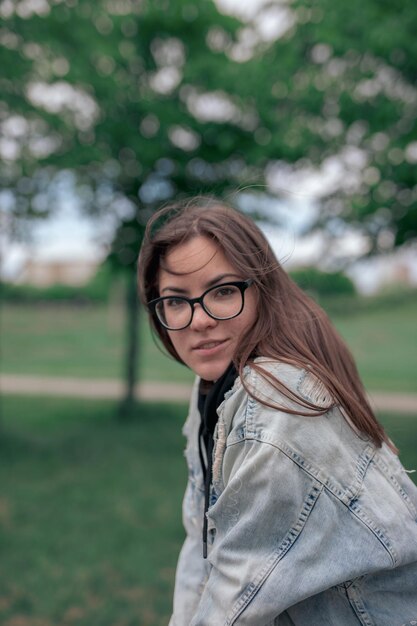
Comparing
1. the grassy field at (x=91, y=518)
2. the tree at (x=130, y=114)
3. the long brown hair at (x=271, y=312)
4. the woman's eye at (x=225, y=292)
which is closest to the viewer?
the long brown hair at (x=271, y=312)

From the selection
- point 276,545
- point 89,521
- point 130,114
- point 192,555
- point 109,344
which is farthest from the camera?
point 109,344

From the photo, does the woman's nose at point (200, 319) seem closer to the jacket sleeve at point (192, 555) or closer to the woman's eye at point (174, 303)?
the woman's eye at point (174, 303)

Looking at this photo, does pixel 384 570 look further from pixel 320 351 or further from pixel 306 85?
pixel 306 85

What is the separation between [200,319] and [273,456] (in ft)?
1.32

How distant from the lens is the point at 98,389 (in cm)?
1359

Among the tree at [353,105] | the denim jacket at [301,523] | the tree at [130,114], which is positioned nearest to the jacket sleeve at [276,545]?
the denim jacket at [301,523]

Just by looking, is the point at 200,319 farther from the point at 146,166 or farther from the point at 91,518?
the point at 146,166

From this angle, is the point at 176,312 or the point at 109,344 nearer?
the point at 176,312

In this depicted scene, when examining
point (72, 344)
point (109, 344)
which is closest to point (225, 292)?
point (72, 344)

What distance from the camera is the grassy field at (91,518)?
13.1 ft

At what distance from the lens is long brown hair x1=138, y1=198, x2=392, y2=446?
1.34m

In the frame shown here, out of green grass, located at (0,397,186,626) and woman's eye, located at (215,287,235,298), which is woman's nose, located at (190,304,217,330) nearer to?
woman's eye, located at (215,287,235,298)

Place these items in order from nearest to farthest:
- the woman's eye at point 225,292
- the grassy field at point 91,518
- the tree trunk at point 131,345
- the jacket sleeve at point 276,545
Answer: the jacket sleeve at point 276,545, the woman's eye at point 225,292, the grassy field at point 91,518, the tree trunk at point 131,345

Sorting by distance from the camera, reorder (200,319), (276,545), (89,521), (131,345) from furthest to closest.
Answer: (131,345) → (89,521) → (200,319) → (276,545)
